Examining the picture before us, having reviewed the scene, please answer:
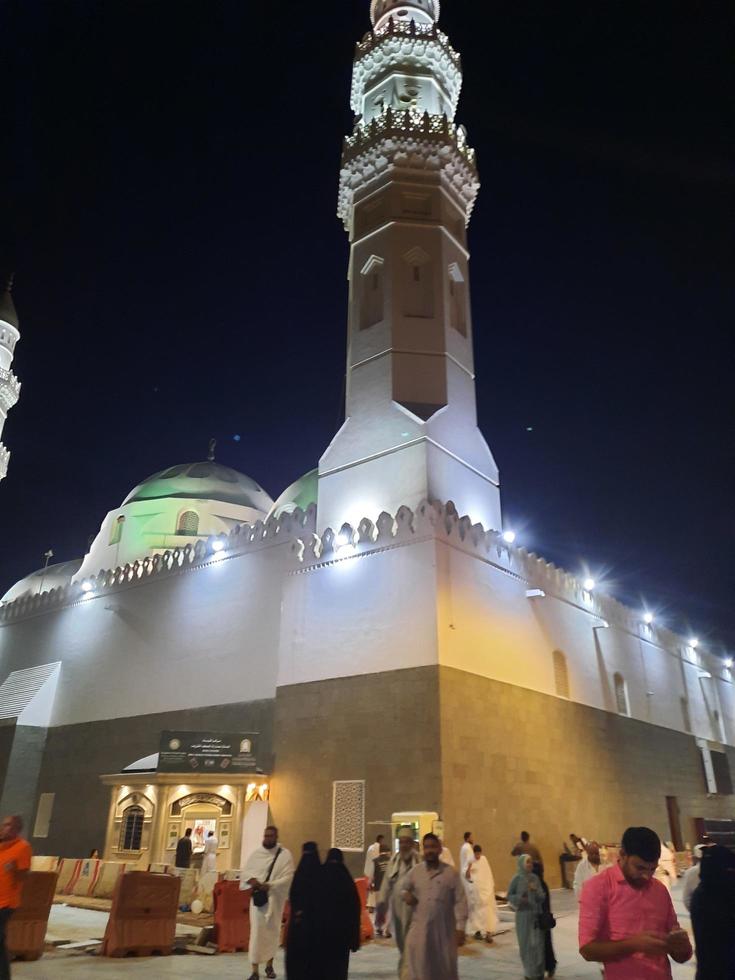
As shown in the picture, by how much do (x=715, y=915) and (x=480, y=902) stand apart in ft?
18.6

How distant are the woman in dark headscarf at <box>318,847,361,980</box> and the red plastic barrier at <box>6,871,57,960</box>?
391cm

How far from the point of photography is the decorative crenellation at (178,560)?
632 inches

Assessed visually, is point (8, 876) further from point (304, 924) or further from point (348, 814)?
point (348, 814)

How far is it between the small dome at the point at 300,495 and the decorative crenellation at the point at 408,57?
10970 millimetres

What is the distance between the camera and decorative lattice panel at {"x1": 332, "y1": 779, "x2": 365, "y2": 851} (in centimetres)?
1241

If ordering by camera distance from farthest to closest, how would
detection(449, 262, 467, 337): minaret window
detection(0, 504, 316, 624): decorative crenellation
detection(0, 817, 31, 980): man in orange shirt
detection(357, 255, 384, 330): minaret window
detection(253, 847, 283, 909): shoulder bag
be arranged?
detection(449, 262, 467, 337): minaret window → detection(357, 255, 384, 330): minaret window → detection(0, 504, 316, 624): decorative crenellation → detection(253, 847, 283, 909): shoulder bag → detection(0, 817, 31, 980): man in orange shirt

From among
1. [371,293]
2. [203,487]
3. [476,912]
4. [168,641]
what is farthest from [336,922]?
[203,487]

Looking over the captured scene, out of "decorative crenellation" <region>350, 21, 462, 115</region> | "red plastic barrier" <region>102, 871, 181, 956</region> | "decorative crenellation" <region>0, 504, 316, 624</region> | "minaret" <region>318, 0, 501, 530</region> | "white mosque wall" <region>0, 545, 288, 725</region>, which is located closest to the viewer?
"red plastic barrier" <region>102, 871, 181, 956</region>

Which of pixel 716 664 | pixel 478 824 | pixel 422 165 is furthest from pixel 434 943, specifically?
pixel 716 664

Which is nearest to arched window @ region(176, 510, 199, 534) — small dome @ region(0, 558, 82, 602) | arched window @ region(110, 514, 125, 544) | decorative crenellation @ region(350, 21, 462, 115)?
arched window @ region(110, 514, 125, 544)

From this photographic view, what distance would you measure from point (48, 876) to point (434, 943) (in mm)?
4645

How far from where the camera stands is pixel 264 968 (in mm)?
7145

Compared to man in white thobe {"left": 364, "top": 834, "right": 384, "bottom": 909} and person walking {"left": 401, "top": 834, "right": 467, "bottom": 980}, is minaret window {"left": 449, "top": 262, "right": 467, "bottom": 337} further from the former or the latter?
person walking {"left": 401, "top": 834, "right": 467, "bottom": 980}

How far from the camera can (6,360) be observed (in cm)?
2575
